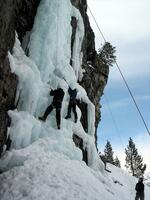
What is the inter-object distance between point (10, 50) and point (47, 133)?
333 cm

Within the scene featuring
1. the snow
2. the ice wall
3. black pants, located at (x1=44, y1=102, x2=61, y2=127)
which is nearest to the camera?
the snow

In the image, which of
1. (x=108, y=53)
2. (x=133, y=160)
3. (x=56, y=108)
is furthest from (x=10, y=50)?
(x=133, y=160)

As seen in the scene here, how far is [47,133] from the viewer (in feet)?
48.5

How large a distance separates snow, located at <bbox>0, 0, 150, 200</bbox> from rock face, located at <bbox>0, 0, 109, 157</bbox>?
40cm

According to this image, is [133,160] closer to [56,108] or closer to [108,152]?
[108,152]

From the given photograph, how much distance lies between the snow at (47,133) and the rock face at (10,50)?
1.30ft

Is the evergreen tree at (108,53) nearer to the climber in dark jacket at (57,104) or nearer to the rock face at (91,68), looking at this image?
the rock face at (91,68)

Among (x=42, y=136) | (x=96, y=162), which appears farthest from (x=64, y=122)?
(x=96, y=162)

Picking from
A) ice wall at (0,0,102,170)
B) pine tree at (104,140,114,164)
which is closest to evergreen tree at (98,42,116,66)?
ice wall at (0,0,102,170)

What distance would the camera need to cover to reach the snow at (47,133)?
1137cm

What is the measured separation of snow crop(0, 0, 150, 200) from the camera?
37.3 ft

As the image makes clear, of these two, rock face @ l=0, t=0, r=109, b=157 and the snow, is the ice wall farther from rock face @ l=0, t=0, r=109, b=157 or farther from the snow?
rock face @ l=0, t=0, r=109, b=157

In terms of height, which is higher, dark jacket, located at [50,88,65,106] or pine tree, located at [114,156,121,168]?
pine tree, located at [114,156,121,168]

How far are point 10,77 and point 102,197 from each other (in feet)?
16.3
